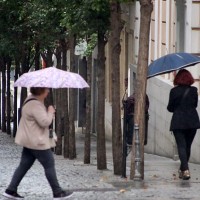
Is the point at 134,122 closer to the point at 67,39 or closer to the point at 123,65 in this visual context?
the point at 67,39

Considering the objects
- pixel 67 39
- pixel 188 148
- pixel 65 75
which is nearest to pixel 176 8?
pixel 67 39

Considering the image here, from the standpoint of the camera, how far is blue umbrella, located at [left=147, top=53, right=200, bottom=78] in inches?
596

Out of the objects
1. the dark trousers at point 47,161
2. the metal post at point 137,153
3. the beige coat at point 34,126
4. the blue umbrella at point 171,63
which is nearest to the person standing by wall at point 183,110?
the blue umbrella at point 171,63

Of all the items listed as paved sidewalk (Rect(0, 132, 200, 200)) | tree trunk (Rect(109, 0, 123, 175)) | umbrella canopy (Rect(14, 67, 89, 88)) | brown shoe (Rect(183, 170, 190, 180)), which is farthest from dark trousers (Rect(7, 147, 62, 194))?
tree trunk (Rect(109, 0, 123, 175))

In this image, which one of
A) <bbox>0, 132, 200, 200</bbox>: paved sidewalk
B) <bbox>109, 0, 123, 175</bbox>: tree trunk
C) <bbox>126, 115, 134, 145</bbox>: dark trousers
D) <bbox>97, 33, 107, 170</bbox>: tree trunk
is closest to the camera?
<bbox>0, 132, 200, 200</bbox>: paved sidewalk

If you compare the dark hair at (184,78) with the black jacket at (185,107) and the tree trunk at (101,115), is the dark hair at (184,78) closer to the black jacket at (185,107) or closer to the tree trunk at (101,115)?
the black jacket at (185,107)

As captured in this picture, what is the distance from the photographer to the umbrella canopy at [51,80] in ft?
39.5

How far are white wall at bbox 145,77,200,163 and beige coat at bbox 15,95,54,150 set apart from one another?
31.6 feet

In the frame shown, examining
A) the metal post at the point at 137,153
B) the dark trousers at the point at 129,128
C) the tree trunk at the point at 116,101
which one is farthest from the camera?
the tree trunk at the point at 116,101

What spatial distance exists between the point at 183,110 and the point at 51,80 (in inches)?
137

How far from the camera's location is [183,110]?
15.1 meters

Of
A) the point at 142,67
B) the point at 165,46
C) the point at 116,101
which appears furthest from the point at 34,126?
the point at 165,46

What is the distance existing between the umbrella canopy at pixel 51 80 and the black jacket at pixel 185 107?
9.54ft

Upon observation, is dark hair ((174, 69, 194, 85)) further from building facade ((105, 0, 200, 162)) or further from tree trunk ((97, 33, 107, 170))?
building facade ((105, 0, 200, 162))
